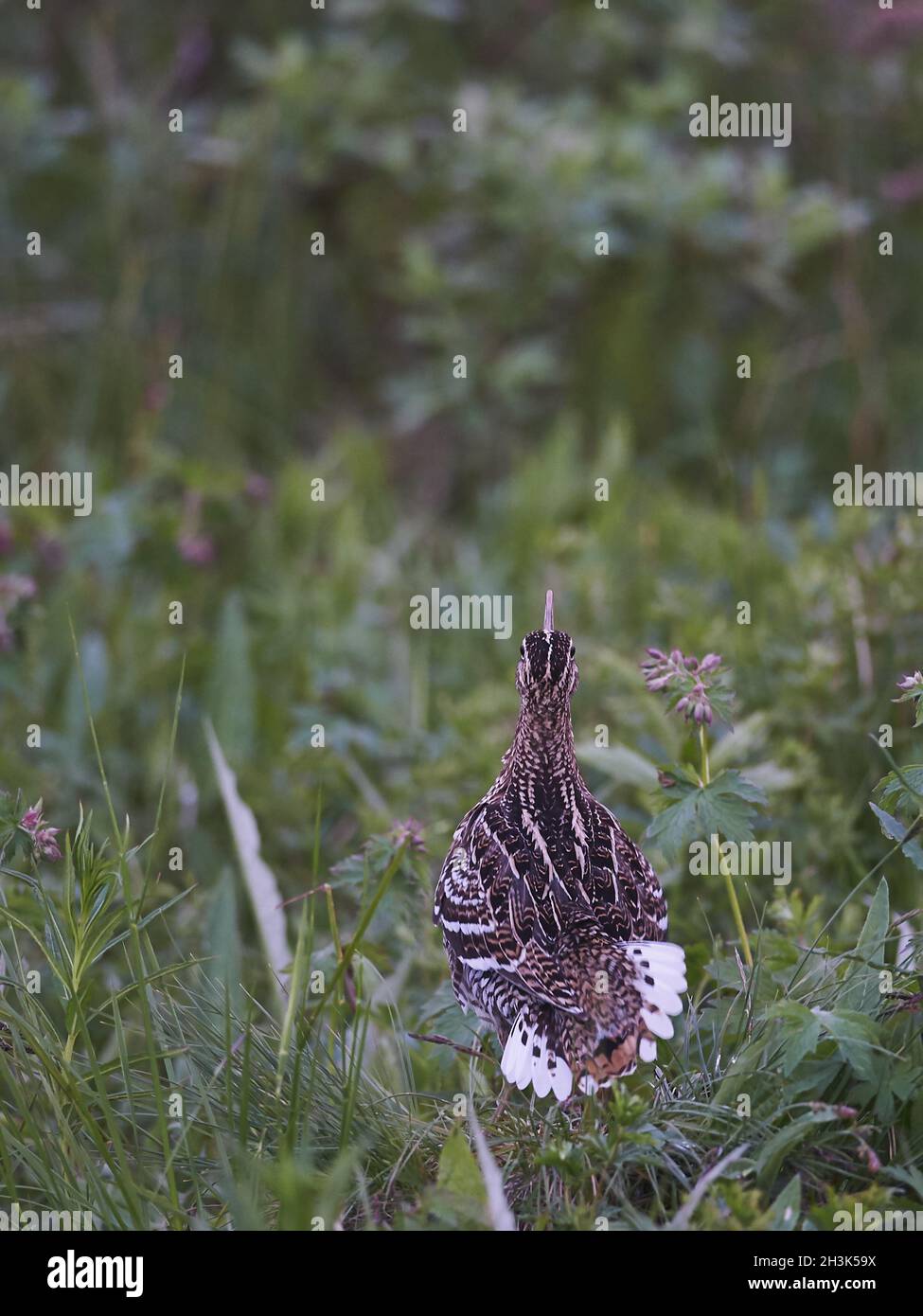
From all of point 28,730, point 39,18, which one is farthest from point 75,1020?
point 39,18

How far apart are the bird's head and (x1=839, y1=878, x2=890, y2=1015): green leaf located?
584 mm

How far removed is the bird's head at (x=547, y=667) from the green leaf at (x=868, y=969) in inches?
23.0

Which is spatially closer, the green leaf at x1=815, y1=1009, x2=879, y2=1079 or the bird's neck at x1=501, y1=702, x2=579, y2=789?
the green leaf at x1=815, y1=1009, x2=879, y2=1079

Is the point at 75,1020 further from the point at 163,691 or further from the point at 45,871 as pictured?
the point at 163,691

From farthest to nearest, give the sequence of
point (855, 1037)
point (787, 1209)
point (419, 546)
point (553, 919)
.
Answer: point (419, 546)
point (553, 919)
point (855, 1037)
point (787, 1209)

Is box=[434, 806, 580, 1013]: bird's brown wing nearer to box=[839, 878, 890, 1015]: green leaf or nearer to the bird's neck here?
the bird's neck

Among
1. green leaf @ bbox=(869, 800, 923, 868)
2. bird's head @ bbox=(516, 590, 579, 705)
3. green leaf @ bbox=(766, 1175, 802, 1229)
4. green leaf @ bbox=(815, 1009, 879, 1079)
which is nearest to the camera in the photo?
green leaf @ bbox=(766, 1175, 802, 1229)

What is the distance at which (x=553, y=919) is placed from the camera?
2105 mm

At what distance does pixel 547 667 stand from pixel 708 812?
336 mm

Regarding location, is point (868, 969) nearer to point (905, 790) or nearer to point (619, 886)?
point (905, 790)

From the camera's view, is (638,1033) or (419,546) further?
(419,546)

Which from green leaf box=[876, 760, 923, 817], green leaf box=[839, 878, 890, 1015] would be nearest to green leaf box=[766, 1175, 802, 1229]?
green leaf box=[839, 878, 890, 1015]

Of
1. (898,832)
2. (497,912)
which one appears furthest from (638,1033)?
(898,832)

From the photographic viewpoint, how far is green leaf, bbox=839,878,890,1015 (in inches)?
83.0
